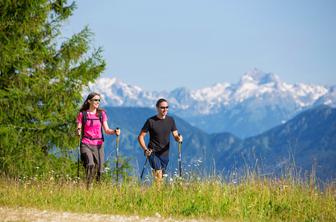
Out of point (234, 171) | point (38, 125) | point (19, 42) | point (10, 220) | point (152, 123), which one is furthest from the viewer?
point (38, 125)

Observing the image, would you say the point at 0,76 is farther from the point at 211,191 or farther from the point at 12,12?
the point at 211,191

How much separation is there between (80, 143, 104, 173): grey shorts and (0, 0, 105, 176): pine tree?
20.0 feet

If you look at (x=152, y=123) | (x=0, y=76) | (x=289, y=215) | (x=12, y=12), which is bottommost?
(x=289, y=215)

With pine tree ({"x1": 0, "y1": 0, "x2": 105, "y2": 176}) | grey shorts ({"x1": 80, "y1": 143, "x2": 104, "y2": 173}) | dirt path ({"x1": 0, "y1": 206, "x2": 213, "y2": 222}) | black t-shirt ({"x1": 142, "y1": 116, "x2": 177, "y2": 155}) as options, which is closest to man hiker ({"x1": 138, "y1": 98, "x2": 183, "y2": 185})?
black t-shirt ({"x1": 142, "y1": 116, "x2": 177, "y2": 155})

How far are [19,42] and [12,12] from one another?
919 mm

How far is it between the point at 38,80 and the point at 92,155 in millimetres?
8114

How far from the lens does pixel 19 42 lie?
17391 millimetres

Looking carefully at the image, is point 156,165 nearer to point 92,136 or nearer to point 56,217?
point 92,136

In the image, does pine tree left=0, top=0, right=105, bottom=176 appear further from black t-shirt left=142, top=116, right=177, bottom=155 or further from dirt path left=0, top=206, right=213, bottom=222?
dirt path left=0, top=206, right=213, bottom=222

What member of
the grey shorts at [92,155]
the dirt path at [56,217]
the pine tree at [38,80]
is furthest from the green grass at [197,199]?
the pine tree at [38,80]

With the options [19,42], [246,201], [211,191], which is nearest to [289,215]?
[246,201]

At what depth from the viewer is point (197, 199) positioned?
9227 millimetres

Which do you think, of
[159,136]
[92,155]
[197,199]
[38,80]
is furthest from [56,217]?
[38,80]

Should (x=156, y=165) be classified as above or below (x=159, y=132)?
below
